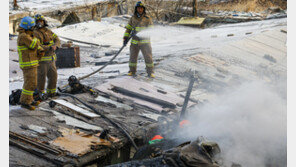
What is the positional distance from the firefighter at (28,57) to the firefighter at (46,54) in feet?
1.96

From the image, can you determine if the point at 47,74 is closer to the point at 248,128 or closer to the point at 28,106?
the point at 28,106

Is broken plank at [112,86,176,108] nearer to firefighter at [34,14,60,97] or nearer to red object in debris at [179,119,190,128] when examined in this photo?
red object in debris at [179,119,190,128]

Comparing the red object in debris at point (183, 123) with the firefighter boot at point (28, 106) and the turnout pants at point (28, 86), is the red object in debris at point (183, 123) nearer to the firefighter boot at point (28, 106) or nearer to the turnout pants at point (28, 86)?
the firefighter boot at point (28, 106)

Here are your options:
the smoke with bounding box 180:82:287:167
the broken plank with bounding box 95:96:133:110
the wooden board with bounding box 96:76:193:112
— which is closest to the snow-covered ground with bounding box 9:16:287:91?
the wooden board with bounding box 96:76:193:112

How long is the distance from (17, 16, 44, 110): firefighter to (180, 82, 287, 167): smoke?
2.96m

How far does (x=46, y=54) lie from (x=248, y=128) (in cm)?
419

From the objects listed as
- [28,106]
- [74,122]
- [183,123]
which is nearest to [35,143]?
[74,122]

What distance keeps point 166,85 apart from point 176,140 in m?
2.83

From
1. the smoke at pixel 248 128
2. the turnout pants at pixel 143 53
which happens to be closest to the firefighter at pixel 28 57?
the turnout pants at pixel 143 53

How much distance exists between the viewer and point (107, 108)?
6305 mm

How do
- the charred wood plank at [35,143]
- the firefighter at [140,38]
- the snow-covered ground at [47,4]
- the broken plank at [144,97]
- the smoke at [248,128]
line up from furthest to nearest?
the snow-covered ground at [47,4]
the firefighter at [140,38]
the broken plank at [144,97]
the charred wood plank at [35,143]
the smoke at [248,128]

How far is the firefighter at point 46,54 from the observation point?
6480mm

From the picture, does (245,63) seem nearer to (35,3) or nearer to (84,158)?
(84,158)

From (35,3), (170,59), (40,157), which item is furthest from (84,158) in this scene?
(35,3)
